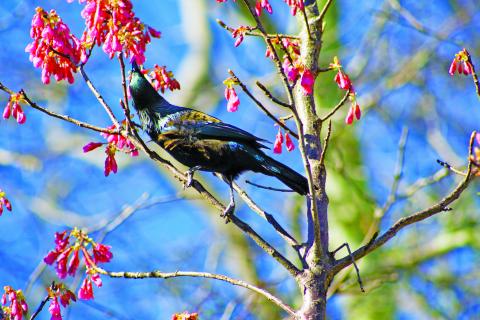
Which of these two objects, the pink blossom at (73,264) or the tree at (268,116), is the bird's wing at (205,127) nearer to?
the tree at (268,116)

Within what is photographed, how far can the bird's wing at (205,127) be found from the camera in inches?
136

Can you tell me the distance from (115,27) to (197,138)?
1196 mm

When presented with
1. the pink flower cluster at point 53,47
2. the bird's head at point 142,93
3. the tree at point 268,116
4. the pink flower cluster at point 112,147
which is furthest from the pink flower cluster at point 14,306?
the bird's head at point 142,93

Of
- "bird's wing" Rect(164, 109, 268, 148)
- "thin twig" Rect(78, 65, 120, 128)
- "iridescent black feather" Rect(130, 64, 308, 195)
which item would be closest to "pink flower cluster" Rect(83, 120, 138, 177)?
"thin twig" Rect(78, 65, 120, 128)

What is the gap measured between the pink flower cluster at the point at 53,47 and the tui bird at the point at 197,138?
615 mm

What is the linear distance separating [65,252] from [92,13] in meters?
0.88

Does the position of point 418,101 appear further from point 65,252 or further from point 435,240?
point 65,252

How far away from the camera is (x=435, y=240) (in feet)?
24.0

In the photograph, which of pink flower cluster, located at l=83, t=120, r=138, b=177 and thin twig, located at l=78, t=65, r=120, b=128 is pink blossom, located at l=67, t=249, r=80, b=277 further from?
thin twig, located at l=78, t=65, r=120, b=128

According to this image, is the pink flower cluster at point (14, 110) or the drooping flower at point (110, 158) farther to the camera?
the drooping flower at point (110, 158)

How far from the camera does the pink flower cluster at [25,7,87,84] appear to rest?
8.59 feet

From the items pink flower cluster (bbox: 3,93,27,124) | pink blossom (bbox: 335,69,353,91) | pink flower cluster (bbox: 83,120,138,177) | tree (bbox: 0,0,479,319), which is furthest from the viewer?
pink flower cluster (bbox: 83,120,138,177)

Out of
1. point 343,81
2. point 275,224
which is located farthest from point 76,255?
point 343,81

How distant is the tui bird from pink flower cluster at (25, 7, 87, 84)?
615 mm
